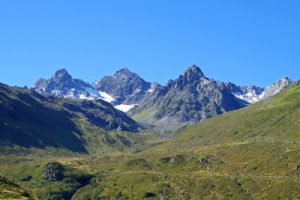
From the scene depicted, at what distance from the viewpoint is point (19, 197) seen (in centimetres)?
19712

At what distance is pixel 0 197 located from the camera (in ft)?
623

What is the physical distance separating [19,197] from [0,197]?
30.2 feet
